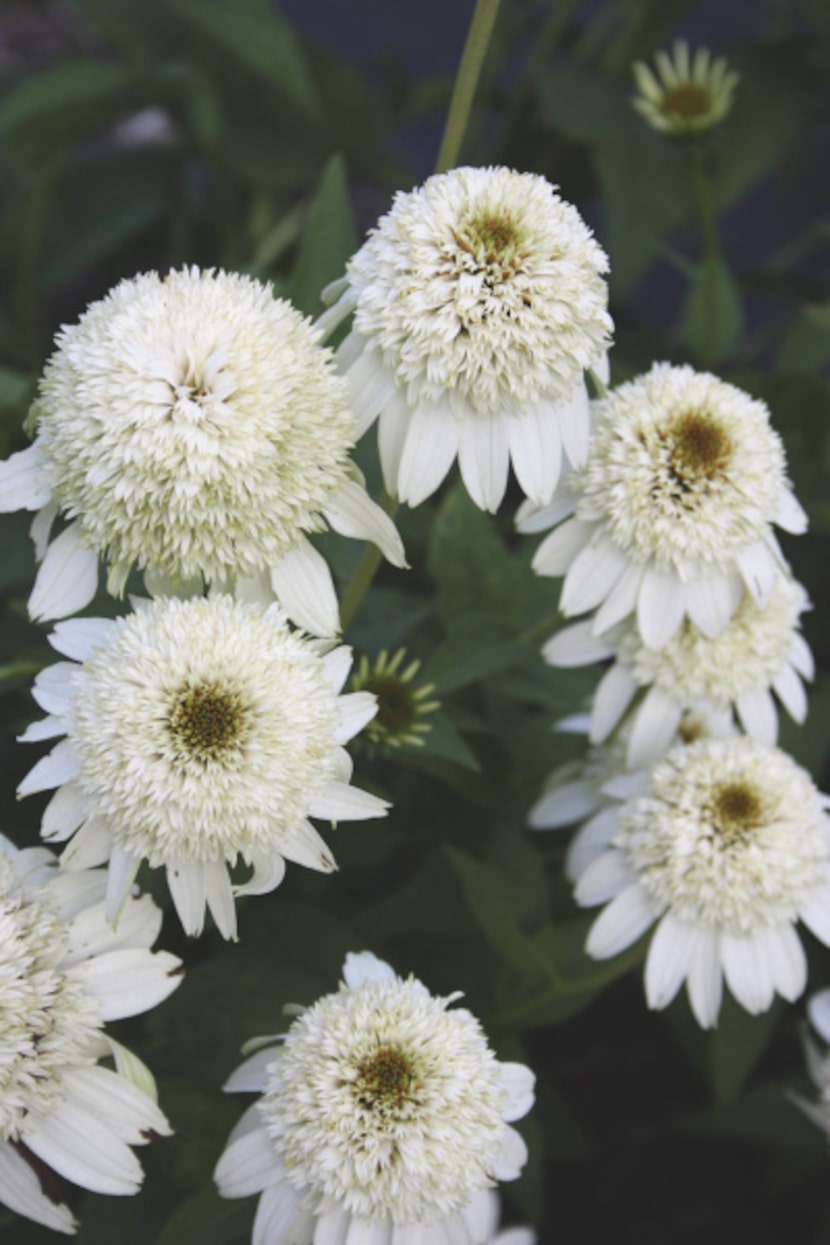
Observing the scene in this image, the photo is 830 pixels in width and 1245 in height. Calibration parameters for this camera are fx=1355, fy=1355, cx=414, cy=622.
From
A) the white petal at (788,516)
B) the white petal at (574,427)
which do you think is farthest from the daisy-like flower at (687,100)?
the white petal at (574,427)

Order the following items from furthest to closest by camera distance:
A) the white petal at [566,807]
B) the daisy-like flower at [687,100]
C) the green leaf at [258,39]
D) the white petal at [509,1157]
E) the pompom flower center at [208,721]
Result: the green leaf at [258,39] → the daisy-like flower at [687,100] → the white petal at [566,807] → the white petal at [509,1157] → the pompom flower center at [208,721]

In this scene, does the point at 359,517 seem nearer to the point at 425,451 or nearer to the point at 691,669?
the point at 425,451

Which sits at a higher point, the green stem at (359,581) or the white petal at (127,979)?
the green stem at (359,581)

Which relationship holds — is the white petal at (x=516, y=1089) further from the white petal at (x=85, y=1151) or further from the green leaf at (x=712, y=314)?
the green leaf at (x=712, y=314)

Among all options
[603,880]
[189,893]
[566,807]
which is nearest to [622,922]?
[603,880]

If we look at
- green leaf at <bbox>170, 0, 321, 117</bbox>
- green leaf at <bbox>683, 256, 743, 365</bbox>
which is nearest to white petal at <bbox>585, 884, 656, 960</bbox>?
green leaf at <bbox>683, 256, 743, 365</bbox>

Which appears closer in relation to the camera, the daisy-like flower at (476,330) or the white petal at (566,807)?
the daisy-like flower at (476,330)

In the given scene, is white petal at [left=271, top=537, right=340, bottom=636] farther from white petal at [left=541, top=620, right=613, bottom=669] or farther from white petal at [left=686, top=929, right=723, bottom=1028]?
white petal at [left=686, top=929, right=723, bottom=1028]

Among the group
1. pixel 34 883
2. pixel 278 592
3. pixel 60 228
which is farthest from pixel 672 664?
pixel 60 228
